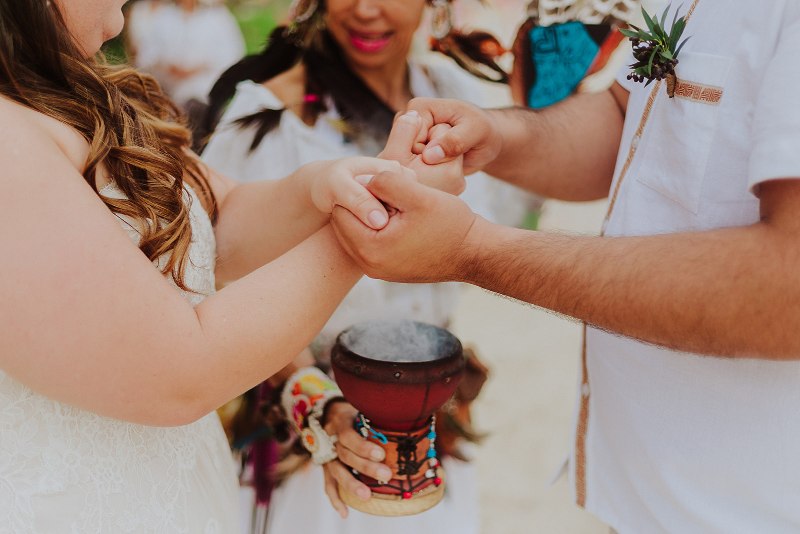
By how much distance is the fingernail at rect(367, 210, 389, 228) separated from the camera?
1.23 meters

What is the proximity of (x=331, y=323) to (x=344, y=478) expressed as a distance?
0.64 metres

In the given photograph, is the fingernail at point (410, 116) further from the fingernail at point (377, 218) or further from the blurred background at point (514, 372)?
the blurred background at point (514, 372)

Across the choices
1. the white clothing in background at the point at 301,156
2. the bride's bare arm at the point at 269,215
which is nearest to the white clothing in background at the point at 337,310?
Answer: the white clothing in background at the point at 301,156

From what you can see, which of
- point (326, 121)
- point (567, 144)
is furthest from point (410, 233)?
point (326, 121)

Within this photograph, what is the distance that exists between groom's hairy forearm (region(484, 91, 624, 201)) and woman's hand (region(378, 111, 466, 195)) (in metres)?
0.26

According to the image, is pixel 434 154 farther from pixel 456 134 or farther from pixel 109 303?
pixel 109 303

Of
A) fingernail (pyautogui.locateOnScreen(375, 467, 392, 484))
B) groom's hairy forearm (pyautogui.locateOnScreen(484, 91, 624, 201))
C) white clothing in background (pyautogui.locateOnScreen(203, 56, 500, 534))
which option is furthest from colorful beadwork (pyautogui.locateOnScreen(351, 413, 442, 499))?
groom's hairy forearm (pyautogui.locateOnScreen(484, 91, 624, 201))

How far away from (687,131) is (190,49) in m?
1.52

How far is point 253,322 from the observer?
1.04m

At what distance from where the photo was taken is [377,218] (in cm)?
123

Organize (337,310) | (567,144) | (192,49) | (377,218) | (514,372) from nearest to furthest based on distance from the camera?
(377,218)
(567,144)
(337,310)
(192,49)
(514,372)

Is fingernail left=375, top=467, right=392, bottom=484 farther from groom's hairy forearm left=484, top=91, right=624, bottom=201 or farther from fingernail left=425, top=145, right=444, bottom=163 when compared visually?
groom's hairy forearm left=484, top=91, right=624, bottom=201

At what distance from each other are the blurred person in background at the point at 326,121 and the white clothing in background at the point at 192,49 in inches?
2.1

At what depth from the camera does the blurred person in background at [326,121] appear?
6.71 feet
